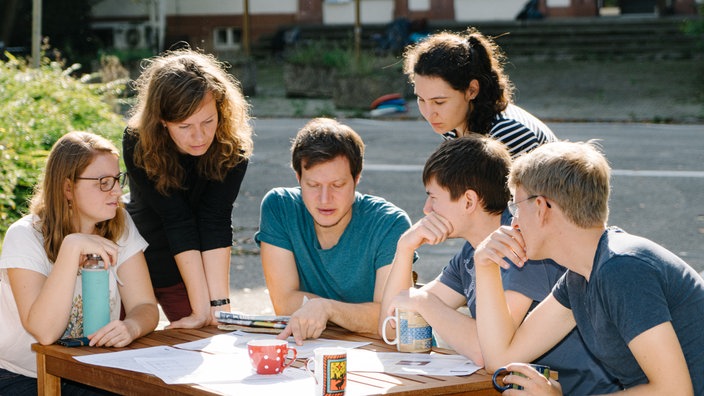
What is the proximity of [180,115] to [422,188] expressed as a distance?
665 cm

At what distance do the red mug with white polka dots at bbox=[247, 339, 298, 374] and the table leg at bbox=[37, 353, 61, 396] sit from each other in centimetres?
83

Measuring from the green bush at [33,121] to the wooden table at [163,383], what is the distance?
2.62 meters

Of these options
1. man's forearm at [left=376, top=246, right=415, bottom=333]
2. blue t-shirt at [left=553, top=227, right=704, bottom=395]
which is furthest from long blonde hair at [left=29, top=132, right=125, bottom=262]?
blue t-shirt at [left=553, top=227, right=704, bottom=395]

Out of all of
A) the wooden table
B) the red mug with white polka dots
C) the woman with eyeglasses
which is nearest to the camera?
the wooden table

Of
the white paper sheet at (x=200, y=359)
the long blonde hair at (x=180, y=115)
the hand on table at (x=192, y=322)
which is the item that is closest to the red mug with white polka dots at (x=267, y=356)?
the white paper sheet at (x=200, y=359)

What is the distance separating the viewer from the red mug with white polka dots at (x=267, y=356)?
119 inches

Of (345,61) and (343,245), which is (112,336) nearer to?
(343,245)

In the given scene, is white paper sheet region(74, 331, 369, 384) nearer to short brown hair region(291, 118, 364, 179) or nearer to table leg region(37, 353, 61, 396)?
table leg region(37, 353, 61, 396)

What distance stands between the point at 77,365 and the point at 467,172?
144cm

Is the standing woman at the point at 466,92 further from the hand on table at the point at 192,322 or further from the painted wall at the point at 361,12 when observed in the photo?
the painted wall at the point at 361,12


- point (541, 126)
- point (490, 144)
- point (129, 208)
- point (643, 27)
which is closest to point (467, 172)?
point (490, 144)

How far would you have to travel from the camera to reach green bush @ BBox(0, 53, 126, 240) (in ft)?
20.5

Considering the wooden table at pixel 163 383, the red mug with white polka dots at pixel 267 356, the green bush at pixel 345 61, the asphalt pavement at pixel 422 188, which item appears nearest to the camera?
the wooden table at pixel 163 383

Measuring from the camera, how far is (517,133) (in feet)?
14.4
